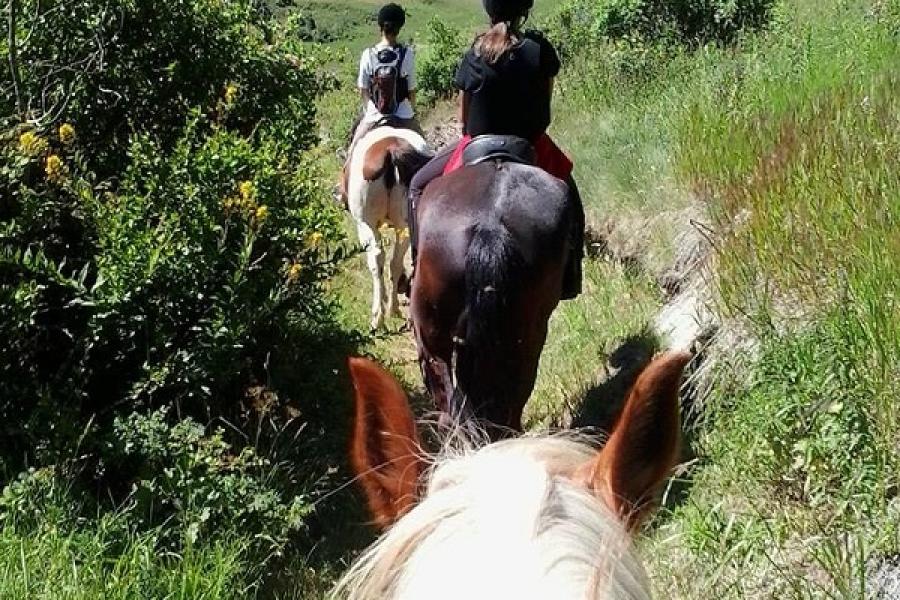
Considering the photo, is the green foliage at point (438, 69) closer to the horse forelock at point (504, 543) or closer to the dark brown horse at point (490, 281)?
the dark brown horse at point (490, 281)

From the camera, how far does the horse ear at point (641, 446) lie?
159cm

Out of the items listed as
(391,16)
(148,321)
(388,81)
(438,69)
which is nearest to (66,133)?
(148,321)

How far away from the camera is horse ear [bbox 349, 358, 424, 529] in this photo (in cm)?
180

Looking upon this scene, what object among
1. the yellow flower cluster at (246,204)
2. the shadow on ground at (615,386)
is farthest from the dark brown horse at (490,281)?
the shadow on ground at (615,386)

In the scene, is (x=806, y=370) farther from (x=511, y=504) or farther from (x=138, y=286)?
(x=138, y=286)

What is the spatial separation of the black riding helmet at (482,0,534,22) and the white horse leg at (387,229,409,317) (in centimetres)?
295

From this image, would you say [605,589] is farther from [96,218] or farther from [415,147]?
[415,147]

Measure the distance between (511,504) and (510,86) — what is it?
12.8 ft

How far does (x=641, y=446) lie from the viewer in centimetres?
163

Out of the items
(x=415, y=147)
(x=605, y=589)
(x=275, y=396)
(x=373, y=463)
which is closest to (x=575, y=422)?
(x=275, y=396)

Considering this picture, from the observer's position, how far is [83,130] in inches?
206

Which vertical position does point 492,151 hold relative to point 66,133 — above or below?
below

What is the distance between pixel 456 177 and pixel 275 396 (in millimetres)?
1493

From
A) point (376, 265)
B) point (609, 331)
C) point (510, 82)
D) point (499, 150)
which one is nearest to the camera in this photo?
point (499, 150)
